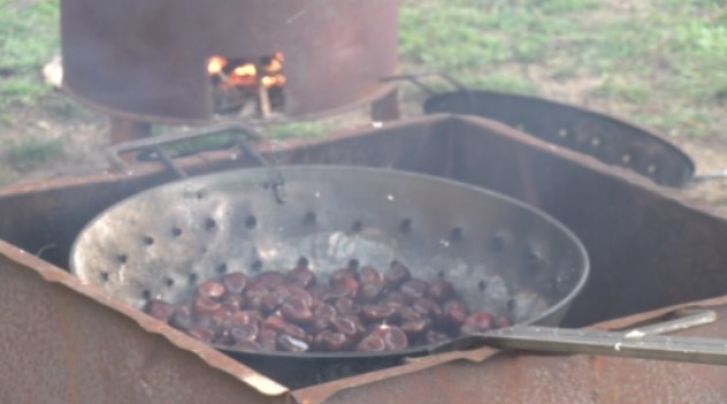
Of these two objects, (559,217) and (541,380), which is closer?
(541,380)

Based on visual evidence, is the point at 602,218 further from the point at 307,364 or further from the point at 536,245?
the point at 307,364

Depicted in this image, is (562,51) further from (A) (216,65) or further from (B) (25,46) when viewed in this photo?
(A) (216,65)

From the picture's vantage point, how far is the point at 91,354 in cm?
235

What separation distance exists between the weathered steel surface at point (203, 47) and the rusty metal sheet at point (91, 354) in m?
1.59

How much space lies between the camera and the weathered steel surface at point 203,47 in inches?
156

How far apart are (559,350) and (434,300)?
3.14 feet

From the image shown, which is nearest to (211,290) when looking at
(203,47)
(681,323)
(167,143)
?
(167,143)

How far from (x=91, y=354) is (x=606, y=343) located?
0.98 meters

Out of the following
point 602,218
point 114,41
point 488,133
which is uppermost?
point 114,41

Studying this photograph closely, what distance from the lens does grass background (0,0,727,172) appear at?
6191 millimetres

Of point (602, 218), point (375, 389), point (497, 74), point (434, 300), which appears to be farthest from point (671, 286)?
point (497, 74)

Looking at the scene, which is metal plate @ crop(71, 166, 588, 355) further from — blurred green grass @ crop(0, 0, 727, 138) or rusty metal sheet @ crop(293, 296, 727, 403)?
blurred green grass @ crop(0, 0, 727, 138)

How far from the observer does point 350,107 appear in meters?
4.33

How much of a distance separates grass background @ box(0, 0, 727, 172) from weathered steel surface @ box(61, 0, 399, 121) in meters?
1.35
